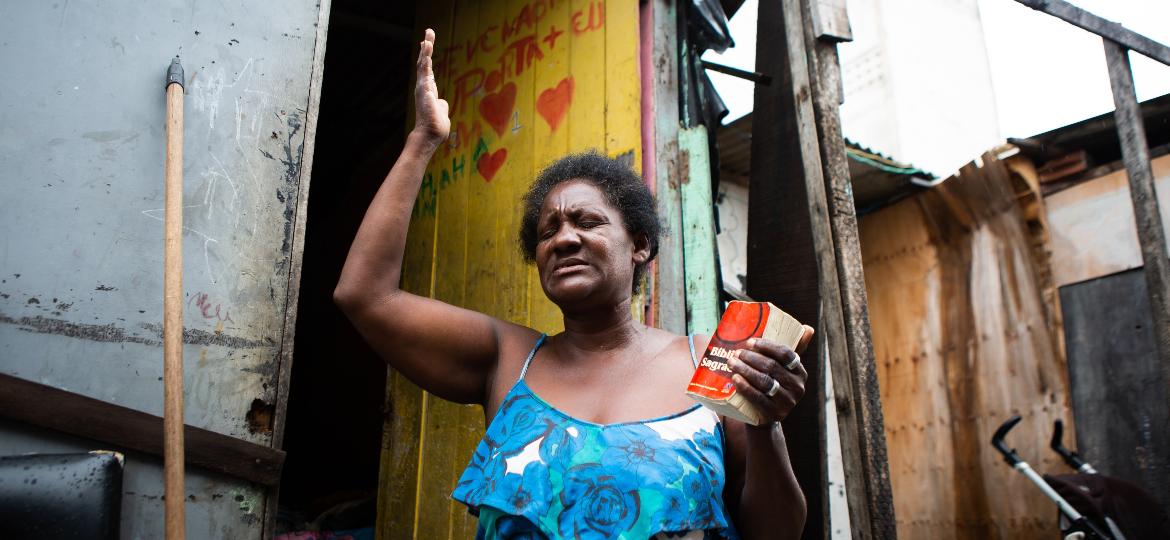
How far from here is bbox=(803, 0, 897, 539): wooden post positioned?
190 cm

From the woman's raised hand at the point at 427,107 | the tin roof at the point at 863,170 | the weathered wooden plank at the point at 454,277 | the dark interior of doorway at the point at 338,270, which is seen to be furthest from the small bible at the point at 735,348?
the tin roof at the point at 863,170

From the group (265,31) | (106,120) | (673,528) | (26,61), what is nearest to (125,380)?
(106,120)

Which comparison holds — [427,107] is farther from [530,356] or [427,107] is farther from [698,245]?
[698,245]

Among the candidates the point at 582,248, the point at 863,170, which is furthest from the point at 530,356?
the point at 863,170

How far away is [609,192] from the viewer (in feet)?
6.17

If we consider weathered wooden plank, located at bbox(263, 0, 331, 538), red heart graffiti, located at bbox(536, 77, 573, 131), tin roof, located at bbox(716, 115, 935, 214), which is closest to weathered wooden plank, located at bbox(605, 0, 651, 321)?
red heart graffiti, located at bbox(536, 77, 573, 131)

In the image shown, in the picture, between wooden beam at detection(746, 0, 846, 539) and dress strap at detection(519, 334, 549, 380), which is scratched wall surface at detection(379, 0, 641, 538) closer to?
wooden beam at detection(746, 0, 846, 539)

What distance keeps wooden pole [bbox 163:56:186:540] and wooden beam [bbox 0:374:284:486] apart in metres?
0.09

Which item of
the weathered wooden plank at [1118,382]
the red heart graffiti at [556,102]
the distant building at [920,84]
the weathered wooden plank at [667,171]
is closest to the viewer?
the weathered wooden plank at [667,171]

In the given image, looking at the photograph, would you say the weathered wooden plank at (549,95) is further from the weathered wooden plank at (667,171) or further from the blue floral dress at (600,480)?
the blue floral dress at (600,480)

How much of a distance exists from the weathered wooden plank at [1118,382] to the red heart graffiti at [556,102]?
13.5 feet

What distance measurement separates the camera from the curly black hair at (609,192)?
190 cm

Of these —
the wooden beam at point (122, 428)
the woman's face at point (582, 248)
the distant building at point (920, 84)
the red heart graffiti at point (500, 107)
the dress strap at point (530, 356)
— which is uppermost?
the distant building at point (920, 84)

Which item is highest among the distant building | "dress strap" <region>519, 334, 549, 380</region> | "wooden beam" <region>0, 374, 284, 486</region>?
the distant building
